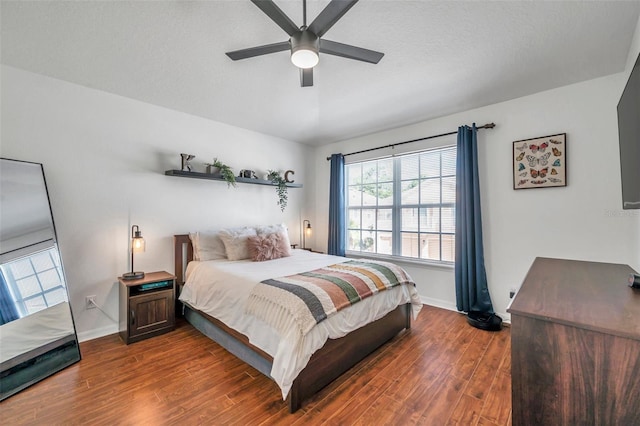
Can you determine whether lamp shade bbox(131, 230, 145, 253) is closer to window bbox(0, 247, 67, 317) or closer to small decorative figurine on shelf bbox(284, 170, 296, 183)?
window bbox(0, 247, 67, 317)

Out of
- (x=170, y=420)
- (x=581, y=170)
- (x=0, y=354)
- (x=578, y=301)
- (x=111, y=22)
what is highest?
(x=111, y=22)

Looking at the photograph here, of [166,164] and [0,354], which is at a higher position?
[166,164]

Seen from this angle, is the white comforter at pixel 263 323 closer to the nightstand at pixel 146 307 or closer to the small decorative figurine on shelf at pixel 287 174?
the nightstand at pixel 146 307

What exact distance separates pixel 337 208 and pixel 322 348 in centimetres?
284

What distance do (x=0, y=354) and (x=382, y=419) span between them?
106 inches

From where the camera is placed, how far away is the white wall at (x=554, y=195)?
2.48 metres

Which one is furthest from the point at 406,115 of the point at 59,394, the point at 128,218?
the point at 59,394

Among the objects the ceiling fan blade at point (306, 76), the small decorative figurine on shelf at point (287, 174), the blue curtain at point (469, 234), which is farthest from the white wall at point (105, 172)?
the blue curtain at point (469, 234)

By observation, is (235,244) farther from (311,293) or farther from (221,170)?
(311,293)

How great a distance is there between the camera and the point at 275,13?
1418mm

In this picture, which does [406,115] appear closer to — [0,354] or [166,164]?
[166,164]

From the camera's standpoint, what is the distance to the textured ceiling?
5.63ft

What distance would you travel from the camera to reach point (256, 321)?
2.02 meters

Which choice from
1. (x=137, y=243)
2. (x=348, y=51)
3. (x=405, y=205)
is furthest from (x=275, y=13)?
(x=405, y=205)
